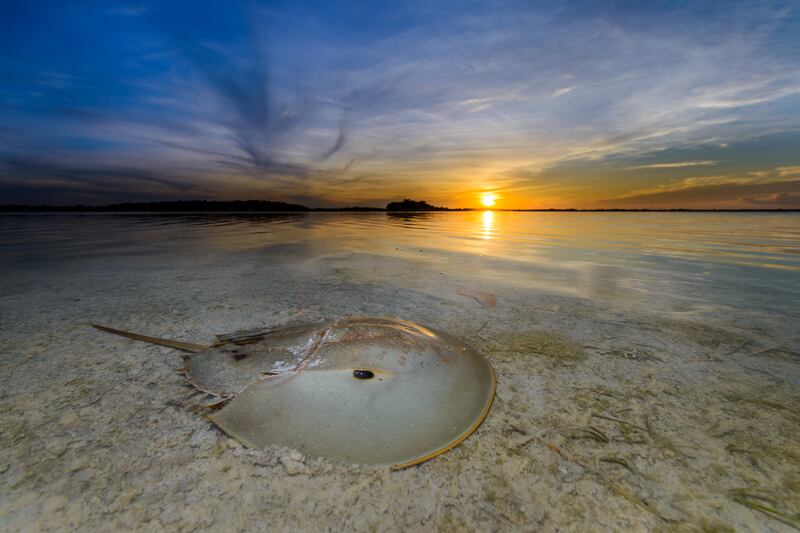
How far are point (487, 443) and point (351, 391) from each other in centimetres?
96

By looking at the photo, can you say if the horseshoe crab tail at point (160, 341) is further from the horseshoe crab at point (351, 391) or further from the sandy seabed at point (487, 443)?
the horseshoe crab at point (351, 391)

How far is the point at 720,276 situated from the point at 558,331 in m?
6.00

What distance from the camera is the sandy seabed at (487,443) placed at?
4.99ft

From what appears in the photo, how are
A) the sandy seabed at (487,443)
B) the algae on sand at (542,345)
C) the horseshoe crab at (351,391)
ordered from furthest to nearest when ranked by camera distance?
1. the algae on sand at (542,345)
2. the horseshoe crab at (351,391)
3. the sandy seabed at (487,443)

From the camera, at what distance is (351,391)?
1913mm

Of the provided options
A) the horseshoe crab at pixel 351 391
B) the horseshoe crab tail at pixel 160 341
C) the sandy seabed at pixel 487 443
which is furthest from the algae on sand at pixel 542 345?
the horseshoe crab tail at pixel 160 341

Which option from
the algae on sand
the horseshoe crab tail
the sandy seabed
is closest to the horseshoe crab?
the sandy seabed

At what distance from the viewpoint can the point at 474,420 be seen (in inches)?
77.1

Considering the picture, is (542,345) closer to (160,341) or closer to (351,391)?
(351,391)

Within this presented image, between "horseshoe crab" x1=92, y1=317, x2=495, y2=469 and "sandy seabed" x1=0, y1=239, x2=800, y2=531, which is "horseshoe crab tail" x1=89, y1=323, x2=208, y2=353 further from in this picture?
"horseshoe crab" x1=92, y1=317, x2=495, y2=469

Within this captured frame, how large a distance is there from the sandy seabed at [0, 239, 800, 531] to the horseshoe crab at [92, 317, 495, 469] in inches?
5.3

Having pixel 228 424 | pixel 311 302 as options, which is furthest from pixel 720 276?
pixel 228 424

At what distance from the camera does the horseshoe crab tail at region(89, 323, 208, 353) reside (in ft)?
9.93

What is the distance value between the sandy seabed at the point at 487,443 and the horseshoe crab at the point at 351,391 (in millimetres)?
135
